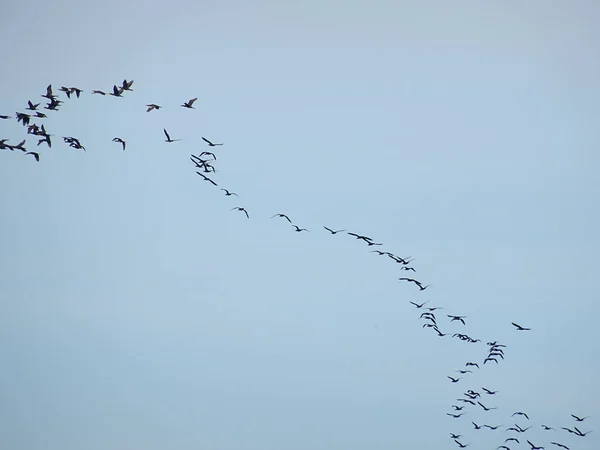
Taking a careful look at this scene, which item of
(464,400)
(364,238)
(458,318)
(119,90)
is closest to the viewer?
(119,90)

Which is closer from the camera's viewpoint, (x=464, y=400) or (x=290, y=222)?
(x=290, y=222)

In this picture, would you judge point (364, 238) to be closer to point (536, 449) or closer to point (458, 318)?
point (458, 318)

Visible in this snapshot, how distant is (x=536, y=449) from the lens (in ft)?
335

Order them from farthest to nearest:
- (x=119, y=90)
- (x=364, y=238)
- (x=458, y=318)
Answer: (x=458, y=318), (x=364, y=238), (x=119, y=90)

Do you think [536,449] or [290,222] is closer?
[290,222]

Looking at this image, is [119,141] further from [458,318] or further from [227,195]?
[458,318]

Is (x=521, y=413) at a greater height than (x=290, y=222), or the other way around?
(x=521, y=413)

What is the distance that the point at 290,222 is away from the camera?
81000 millimetres

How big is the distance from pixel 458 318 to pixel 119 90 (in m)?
27.2

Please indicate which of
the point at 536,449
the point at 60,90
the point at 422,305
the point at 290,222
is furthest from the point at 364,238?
the point at 536,449

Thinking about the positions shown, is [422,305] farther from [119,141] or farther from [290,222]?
[119,141]

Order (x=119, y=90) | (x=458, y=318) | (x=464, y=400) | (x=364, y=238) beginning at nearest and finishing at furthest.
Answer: (x=119, y=90) → (x=364, y=238) → (x=458, y=318) → (x=464, y=400)

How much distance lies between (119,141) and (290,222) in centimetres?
1021

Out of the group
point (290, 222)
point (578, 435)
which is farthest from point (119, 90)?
point (578, 435)
